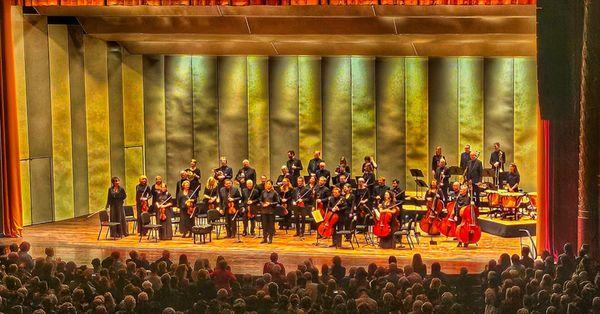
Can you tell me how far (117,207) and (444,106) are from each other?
746 centimetres

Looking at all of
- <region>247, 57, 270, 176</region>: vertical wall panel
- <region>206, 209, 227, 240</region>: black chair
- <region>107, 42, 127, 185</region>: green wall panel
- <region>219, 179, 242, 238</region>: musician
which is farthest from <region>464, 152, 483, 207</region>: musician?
<region>107, 42, 127, 185</region>: green wall panel

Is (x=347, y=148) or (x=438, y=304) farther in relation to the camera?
(x=347, y=148)

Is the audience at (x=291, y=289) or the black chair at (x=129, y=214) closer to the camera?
the audience at (x=291, y=289)

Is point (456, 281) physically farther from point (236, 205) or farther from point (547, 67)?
point (236, 205)

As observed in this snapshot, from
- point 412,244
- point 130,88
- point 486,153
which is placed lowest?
point 412,244

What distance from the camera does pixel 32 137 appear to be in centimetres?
1897

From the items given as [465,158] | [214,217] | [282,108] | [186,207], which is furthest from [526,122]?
[186,207]

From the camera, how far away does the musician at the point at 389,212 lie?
16406 millimetres

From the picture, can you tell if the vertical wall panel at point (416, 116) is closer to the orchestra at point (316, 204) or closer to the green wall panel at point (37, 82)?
the orchestra at point (316, 204)

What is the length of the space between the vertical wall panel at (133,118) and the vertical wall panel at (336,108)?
3.90m

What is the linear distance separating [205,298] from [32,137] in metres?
9.72

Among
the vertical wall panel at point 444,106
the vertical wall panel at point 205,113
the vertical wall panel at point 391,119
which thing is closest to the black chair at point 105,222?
the vertical wall panel at point 205,113

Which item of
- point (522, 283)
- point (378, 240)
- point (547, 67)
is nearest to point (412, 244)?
point (378, 240)

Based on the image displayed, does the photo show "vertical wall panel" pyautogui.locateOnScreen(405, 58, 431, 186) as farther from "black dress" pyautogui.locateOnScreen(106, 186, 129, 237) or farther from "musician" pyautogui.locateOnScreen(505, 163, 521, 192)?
"black dress" pyautogui.locateOnScreen(106, 186, 129, 237)
